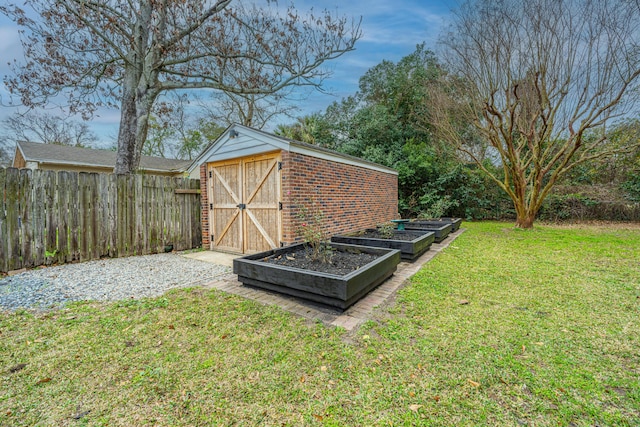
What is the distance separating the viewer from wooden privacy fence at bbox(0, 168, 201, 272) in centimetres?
444

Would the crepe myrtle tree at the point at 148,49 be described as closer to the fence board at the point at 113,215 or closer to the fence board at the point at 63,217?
the fence board at the point at 113,215

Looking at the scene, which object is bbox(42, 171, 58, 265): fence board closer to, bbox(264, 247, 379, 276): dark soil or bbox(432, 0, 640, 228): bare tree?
bbox(264, 247, 379, 276): dark soil

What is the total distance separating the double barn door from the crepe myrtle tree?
9.33ft

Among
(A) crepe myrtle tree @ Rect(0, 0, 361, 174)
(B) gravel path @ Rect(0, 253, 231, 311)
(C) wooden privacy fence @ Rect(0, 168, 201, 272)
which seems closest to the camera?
(B) gravel path @ Rect(0, 253, 231, 311)

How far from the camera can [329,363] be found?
80.8 inches

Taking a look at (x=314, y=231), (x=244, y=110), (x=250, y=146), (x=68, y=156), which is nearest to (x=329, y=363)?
(x=314, y=231)

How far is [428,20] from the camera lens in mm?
8930

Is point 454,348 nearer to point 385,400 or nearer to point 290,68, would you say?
point 385,400

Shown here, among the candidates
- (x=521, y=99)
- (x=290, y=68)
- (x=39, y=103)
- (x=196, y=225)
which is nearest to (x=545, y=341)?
(x=196, y=225)

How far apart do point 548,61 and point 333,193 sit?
25.0 feet

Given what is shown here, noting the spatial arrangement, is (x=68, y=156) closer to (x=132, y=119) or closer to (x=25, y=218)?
(x=132, y=119)

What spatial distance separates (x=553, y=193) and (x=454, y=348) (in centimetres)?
1380

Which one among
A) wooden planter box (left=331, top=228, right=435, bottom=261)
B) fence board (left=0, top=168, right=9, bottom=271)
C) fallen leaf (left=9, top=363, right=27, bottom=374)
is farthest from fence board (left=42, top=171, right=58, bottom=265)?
wooden planter box (left=331, top=228, right=435, bottom=261)

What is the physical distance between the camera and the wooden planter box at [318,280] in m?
2.85
